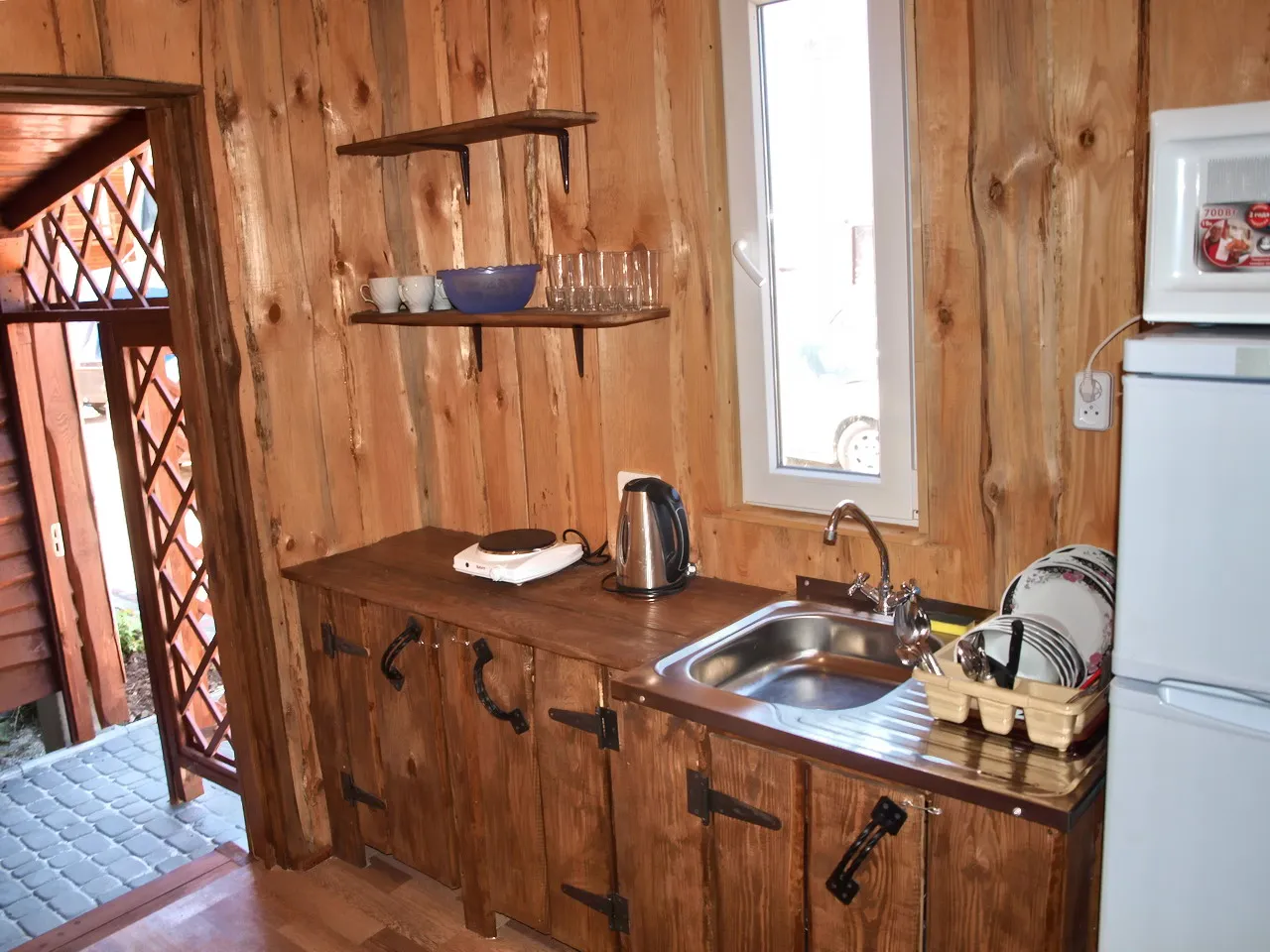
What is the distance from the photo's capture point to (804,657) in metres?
2.18

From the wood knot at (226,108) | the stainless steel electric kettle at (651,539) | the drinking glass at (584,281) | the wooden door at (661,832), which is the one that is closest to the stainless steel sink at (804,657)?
the wooden door at (661,832)

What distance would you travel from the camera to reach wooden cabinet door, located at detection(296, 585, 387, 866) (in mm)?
2639

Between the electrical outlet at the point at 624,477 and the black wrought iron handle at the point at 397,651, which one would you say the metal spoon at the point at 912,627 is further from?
the black wrought iron handle at the point at 397,651

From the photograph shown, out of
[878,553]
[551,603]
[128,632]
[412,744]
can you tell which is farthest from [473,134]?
[128,632]

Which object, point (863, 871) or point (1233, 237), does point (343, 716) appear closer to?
point (863, 871)

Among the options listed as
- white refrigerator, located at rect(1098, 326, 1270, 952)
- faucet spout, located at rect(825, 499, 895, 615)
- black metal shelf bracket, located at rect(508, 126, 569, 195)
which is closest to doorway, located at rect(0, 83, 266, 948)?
black metal shelf bracket, located at rect(508, 126, 569, 195)

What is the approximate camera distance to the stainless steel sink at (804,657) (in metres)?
2.07

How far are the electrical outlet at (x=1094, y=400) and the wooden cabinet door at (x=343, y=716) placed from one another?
5.41 feet

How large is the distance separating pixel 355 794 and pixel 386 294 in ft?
4.19

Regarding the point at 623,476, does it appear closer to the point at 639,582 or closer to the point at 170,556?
the point at 639,582

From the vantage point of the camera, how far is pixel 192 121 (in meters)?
2.48

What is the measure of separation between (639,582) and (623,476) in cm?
31

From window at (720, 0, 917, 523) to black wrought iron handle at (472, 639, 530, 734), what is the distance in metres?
0.68

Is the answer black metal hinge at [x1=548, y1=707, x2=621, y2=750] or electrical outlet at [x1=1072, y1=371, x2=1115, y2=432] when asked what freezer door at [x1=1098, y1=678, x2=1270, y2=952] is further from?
black metal hinge at [x1=548, y1=707, x2=621, y2=750]
